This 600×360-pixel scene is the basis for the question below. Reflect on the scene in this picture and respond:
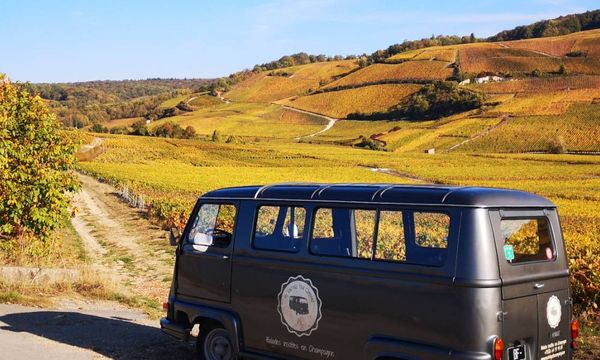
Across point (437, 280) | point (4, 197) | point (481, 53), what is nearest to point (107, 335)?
point (437, 280)

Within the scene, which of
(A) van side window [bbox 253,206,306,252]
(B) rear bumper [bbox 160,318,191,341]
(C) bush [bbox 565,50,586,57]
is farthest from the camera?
(C) bush [bbox 565,50,586,57]

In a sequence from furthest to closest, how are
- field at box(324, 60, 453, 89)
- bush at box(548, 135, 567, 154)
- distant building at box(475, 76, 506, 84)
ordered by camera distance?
field at box(324, 60, 453, 89) < distant building at box(475, 76, 506, 84) < bush at box(548, 135, 567, 154)

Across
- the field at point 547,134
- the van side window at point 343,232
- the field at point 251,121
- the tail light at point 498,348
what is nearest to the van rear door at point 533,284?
the tail light at point 498,348

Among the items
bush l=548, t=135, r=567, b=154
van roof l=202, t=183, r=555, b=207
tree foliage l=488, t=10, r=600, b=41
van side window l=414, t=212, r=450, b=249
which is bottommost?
bush l=548, t=135, r=567, b=154

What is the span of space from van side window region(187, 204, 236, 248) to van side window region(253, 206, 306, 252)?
610mm

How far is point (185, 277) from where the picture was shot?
28.4ft

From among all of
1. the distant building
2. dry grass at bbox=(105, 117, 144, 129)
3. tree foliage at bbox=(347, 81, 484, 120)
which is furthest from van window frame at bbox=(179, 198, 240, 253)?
dry grass at bbox=(105, 117, 144, 129)

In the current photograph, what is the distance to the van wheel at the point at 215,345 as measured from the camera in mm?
8109

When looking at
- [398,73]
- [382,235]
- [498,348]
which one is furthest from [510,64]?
[498,348]

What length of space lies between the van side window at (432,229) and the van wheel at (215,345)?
9.31ft

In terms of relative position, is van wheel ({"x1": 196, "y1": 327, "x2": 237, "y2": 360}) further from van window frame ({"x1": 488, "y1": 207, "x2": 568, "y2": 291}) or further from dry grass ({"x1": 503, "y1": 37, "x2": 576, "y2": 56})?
dry grass ({"x1": 503, "y1": 37, "x2": 576, "y2": 56})

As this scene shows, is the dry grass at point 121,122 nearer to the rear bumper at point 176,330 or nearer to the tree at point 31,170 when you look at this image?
the tree at point 31,170

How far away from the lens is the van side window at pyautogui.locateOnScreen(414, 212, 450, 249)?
6.26 m

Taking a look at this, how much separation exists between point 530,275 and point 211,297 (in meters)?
3.88
